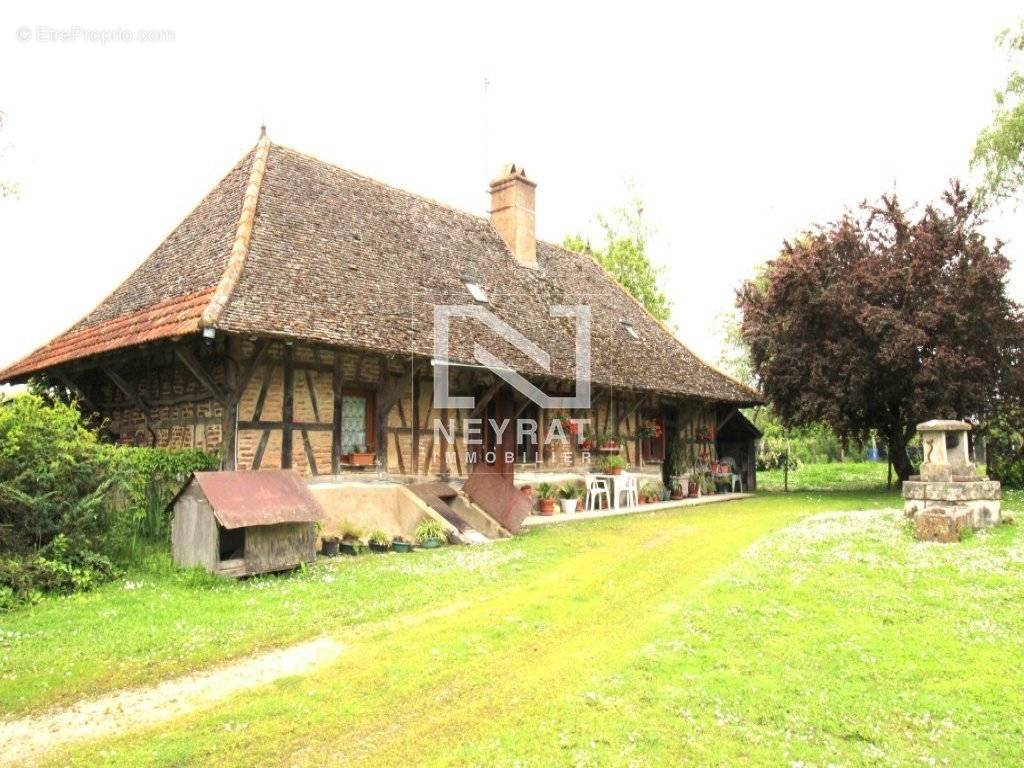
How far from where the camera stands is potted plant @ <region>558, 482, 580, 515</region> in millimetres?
14586

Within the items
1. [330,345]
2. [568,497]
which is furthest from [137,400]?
[568,497]

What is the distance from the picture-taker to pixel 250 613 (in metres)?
6.26

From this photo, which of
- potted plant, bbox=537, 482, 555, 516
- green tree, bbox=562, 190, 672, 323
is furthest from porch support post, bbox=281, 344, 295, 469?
green tree, bbox=562, 190, 672, 323

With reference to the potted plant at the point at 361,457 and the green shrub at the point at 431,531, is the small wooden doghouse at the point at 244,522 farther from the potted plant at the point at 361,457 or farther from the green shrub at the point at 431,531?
the potted plant at the point at 361,457

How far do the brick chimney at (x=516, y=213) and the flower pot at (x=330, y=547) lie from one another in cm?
969

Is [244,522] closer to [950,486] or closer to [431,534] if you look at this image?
[431,534]

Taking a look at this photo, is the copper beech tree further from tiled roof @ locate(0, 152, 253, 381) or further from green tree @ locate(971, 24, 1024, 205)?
tiled roof @ locate(0, 152, 253, 381)

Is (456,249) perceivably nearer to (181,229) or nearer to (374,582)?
(181,229)

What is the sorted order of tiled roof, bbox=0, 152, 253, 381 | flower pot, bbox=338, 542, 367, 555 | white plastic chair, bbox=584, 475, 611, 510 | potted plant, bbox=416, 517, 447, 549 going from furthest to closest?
white plastic chair, bbox=584, 475, 611, 510 < potted plant, bbox=416, 517, 447, 549 < tiled roof, bbox=0, 152, 253, 381 < flower pot, bbox=338, 542, 367, 555

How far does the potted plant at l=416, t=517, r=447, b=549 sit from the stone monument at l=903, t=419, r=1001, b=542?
20.6 ft

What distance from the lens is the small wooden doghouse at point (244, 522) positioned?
764 centimetres

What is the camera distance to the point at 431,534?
10516mm

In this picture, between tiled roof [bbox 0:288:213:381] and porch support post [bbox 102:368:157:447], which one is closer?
tiled roof [bbox 0:288:213:381]

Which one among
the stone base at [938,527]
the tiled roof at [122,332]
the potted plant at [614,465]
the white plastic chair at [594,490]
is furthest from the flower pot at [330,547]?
the potted plant at [614,465]
